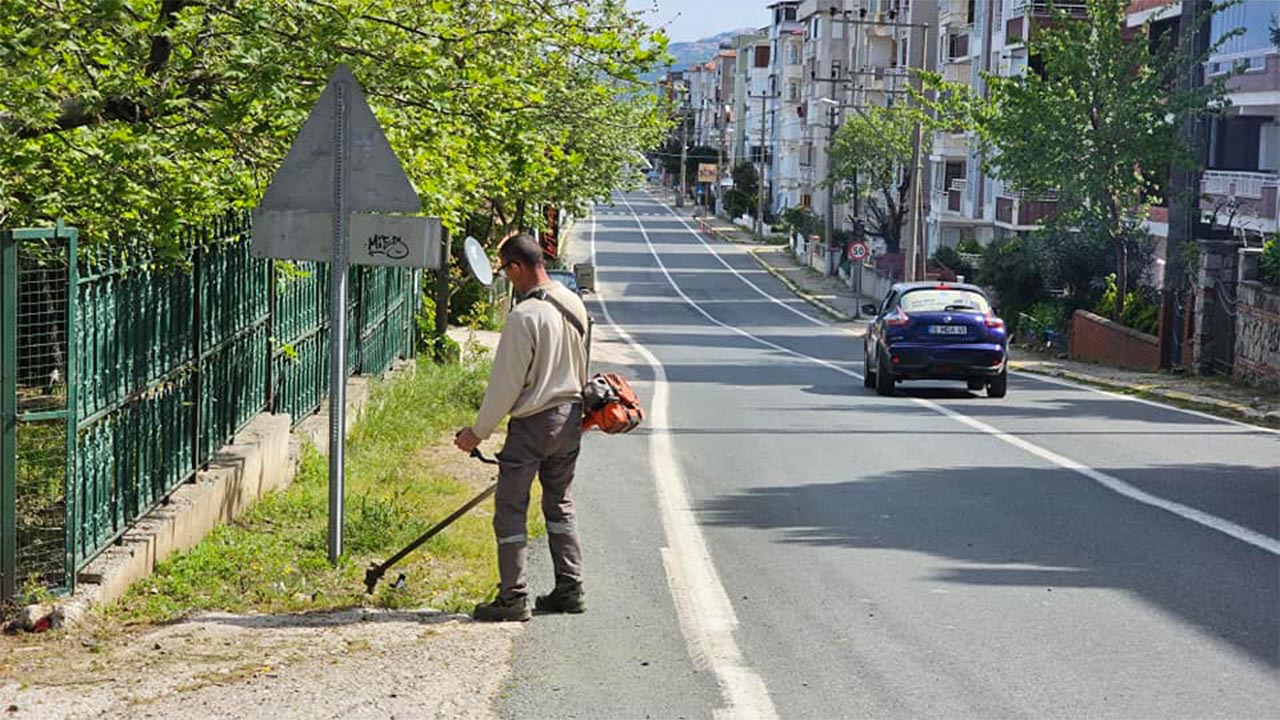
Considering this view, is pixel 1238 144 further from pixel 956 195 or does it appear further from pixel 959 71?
pixel 959 71

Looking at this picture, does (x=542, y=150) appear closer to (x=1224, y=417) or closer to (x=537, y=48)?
(x=537, y=48)

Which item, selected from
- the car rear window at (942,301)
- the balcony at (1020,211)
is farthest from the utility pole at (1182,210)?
the balcony at (1020,211)

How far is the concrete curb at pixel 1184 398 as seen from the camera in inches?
920

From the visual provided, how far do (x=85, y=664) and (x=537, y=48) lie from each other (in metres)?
7.35

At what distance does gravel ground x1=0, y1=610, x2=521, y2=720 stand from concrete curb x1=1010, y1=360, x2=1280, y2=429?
15371mm

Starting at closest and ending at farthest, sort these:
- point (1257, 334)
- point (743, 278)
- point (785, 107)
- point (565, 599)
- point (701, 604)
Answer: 1. point (565, 599)
2. point (701, 604)
3. point (1257, 334)
4. point (743, 278)
5. point (785, 107)

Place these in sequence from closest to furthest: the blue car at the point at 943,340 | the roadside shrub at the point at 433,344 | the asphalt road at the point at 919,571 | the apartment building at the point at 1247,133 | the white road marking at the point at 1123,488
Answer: the asphalt road at the point at 919,571 < the white road marking at the point at 1123,488 < the blue car at the point at 943,340 < the roadside shrub at the point at 433,344 < the apartment building at the point at 1247,133

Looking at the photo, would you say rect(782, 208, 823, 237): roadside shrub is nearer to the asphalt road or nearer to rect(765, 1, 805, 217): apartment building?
rect(765, 1, 805, 217): apartment building

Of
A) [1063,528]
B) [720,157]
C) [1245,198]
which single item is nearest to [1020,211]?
[1245,198]

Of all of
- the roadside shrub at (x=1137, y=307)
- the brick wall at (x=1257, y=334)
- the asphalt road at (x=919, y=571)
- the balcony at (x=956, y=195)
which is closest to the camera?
the asphalt road at (x=919, y=571)

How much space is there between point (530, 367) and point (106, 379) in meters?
2.11

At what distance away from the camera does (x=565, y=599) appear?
9070 millimetres

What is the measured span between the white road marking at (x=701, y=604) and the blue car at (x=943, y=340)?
988 centimetres

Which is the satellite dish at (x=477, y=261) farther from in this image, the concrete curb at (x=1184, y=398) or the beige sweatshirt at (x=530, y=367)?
the concrete curb at (x=1184, y=398)
